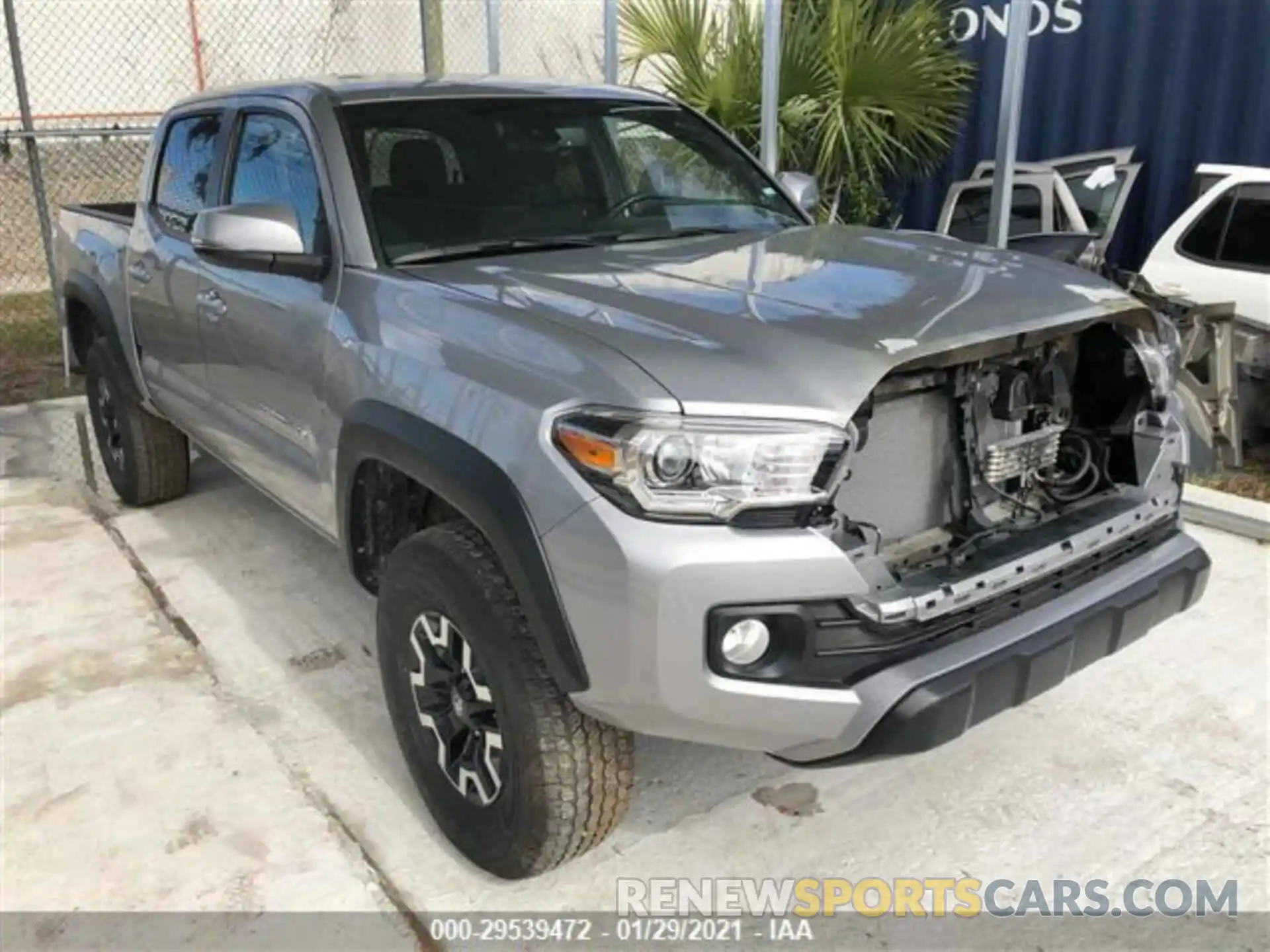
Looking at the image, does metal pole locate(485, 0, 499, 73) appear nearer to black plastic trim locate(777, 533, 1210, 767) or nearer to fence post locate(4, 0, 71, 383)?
fence post locate(4, 0, 71, 383)

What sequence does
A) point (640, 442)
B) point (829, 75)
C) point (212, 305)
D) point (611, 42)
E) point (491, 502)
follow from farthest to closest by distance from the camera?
point (829, 75), point (611, 42), point (212, 305), point (491, 502), point (640, 442)

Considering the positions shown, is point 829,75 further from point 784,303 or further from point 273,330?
point 784,303

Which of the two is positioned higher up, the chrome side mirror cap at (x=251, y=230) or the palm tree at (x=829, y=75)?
the palm tree at (x=829, y=75)

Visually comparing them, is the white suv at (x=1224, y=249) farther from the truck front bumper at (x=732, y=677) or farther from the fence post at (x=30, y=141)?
the fence post at (x=30, y=141)

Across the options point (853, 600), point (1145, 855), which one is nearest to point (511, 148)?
point (853, 600)

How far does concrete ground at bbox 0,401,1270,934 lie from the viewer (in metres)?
2.71

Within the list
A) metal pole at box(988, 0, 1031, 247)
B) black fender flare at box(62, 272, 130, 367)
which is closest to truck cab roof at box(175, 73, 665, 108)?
black fender flare at box(62, 272, 130, 367)

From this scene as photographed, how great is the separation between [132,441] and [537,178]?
261 cm

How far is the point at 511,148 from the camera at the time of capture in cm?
343

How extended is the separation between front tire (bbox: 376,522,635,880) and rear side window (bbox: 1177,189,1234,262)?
4.98 meters

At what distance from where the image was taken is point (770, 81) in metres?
6.43

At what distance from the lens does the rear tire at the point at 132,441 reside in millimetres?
4926

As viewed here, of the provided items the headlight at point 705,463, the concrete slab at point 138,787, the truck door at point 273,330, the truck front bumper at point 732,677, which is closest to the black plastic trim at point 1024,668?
the truck front bumper at point 732,677

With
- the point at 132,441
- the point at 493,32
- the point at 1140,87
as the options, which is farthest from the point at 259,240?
the point at 1140,87
